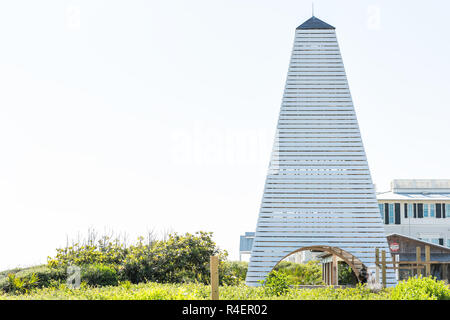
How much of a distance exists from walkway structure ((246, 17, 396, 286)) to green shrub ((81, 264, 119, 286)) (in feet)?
18.1

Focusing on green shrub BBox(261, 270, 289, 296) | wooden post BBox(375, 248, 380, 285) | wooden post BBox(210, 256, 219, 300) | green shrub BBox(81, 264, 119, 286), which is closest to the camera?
A: wooden post BBox(210, 256, 219, 300)

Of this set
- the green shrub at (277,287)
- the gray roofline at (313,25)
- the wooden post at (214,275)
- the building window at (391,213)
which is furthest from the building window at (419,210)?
the wooden post at (214,275)

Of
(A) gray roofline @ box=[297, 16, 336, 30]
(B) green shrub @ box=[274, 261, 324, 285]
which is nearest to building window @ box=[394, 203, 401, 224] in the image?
(B) green shrub @ box=[274, 261, 324, 285]

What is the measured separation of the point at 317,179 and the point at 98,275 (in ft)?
31.4

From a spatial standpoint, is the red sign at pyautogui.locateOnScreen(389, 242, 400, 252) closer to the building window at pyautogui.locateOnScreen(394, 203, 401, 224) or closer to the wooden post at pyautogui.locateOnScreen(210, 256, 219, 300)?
the building window at pyautogui.locateOnScreen(394, 203, 401, 224)

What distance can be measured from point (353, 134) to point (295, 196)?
362cm

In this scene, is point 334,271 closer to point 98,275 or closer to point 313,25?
point 313,25

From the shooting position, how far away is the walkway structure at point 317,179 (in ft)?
73.7

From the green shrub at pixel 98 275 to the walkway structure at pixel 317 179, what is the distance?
553 centimetres

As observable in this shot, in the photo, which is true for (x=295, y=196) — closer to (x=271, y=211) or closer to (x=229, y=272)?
(x=271, y=211)

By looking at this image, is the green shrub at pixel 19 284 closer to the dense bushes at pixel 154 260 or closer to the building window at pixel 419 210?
the dense bushes at pixel 154 260

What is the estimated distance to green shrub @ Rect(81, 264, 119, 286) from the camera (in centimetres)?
1898

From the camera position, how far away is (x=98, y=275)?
1927cm
